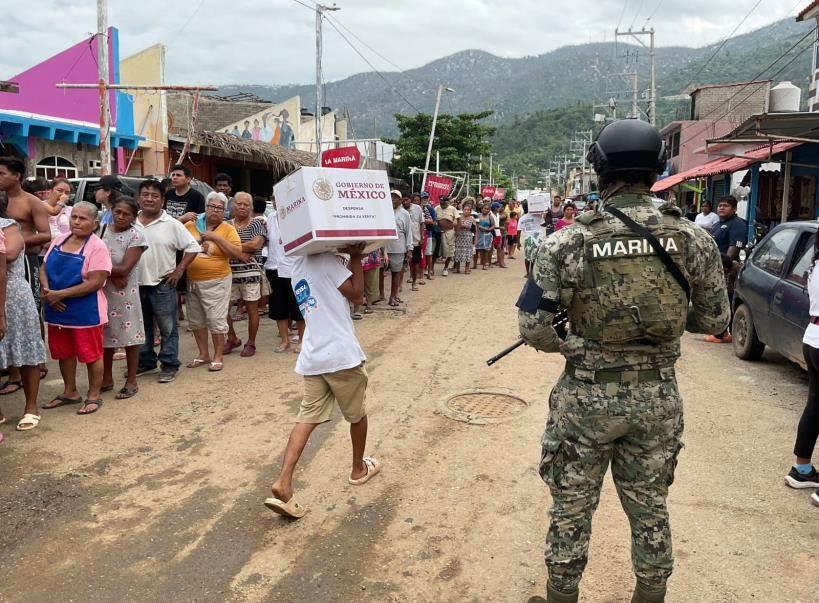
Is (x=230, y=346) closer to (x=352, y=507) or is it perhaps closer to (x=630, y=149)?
(x=352, y=507)

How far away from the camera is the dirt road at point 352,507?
9.67ft

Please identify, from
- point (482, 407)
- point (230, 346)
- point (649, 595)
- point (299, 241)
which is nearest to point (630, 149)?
point (649, 595)

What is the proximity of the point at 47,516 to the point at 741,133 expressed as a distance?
1101cm

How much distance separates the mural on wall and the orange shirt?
23.9 m

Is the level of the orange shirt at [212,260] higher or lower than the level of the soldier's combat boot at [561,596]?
higher

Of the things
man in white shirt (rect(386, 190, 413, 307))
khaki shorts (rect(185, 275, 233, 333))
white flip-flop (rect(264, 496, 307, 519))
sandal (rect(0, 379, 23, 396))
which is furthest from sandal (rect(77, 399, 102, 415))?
man in white shirt (rect(386, 190, 413, 307))

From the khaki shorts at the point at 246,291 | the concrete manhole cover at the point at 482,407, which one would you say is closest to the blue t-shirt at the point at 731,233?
the concrete manhole cover at the point at 482,407

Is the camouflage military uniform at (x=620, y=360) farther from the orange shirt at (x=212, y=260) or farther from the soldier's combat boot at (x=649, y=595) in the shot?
the orange shirt at (x=212, y=260)

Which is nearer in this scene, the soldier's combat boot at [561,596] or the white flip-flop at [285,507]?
the soldier's combat boot at [561,596]

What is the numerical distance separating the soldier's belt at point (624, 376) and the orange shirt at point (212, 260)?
483cm

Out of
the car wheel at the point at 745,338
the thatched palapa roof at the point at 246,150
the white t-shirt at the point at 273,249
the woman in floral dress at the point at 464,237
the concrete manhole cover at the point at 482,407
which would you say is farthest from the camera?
the thatched palapa roof at the point at 246,150

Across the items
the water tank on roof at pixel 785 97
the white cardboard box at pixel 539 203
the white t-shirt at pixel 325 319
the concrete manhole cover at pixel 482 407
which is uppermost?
the water tank on roof at pixel 785 97

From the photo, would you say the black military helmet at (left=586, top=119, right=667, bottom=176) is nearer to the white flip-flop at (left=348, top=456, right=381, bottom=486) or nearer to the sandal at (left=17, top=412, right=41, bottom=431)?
the white flip-flop at (left=348, top=456, right=381, bottom=486)

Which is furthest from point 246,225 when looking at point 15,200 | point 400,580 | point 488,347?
point 400,580
